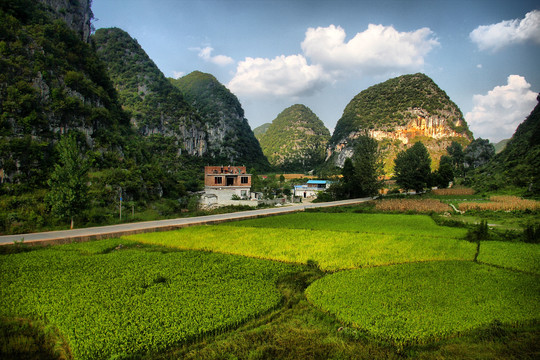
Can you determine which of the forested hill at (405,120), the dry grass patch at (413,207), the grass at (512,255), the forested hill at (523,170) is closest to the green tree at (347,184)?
the dry grass patch at (413,207)

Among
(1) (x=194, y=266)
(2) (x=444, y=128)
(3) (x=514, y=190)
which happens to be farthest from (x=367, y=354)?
(2) (x=444, y=128)

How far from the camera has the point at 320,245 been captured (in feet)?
48.9

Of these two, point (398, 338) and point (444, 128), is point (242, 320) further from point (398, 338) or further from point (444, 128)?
point (444, 128)

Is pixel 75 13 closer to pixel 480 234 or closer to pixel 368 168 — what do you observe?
pixel 368 168

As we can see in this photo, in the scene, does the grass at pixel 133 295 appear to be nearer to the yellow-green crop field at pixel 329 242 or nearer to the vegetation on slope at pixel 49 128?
the yellow-green crop field at pixel 329 242

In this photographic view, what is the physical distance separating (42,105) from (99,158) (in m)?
7.57

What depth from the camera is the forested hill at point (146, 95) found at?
247ft

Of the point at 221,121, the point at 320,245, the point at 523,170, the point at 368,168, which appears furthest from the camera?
the point at 221,121

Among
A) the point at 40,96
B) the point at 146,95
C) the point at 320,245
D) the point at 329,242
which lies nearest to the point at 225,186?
the point at 40,96

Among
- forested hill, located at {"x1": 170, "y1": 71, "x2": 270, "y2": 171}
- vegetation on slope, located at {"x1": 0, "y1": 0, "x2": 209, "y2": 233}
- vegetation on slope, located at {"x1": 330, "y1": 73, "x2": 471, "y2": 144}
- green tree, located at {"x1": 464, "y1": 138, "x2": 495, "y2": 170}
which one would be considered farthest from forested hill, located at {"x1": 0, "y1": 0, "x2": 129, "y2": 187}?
vegetation on slope, located at {"x1": 330, "y1": 73, "x2": 471, "y2": 144}

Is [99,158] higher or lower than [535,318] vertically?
higher

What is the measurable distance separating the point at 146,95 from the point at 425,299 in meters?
86.3

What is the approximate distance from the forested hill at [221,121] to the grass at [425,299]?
86.6 metres

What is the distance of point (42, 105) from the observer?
2858cm
